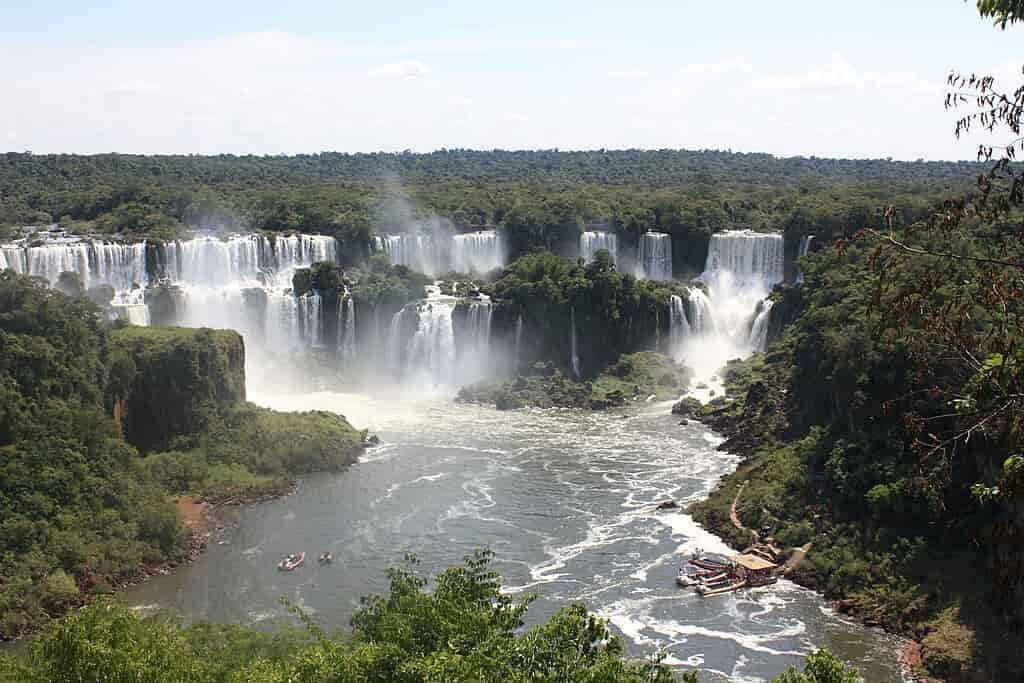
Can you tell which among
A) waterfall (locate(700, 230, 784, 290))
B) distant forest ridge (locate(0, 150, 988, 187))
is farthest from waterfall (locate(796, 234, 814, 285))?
distant forest ridge (locate(0, 150, 988, 187))

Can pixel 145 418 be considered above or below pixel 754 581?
above

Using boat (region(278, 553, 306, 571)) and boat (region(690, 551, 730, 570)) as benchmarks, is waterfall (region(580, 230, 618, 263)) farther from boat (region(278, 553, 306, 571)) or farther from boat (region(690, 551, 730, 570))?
boat (region(278, 553, 306, 571))

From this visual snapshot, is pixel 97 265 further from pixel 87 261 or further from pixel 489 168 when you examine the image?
pixel 489 168

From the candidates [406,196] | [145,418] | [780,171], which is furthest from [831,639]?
[780,171]

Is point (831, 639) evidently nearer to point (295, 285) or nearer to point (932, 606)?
point (932, 606)

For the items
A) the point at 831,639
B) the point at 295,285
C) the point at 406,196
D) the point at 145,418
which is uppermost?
the point at 406,196

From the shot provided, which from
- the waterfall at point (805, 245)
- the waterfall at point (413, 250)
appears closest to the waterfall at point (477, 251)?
the waterfall at point (413, 250)

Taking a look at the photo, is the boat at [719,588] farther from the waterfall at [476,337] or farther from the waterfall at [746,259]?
the waterfall at [746,259]

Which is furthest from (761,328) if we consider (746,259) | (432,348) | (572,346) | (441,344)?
(432,348)
